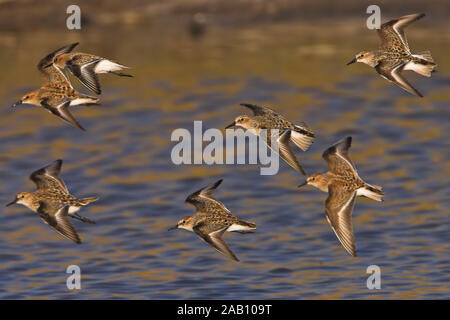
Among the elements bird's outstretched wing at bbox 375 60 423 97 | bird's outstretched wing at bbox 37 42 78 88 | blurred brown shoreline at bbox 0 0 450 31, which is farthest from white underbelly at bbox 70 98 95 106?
blurred brown shoreline at bbox 0 0 450 31

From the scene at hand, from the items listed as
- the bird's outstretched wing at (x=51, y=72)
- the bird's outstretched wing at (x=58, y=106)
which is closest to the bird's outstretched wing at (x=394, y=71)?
the bird's outstretched wing at (x=58, y=106)

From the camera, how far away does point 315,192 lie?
21828 millimetres

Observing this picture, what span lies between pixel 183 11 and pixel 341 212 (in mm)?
17036

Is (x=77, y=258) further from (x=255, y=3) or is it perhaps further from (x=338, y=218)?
(x=255, y=3)

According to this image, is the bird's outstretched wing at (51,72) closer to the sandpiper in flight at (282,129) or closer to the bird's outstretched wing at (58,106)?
the bird's outstretched wing at (58,106)

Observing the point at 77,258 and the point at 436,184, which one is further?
the point at 436,184

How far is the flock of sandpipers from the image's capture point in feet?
36.4

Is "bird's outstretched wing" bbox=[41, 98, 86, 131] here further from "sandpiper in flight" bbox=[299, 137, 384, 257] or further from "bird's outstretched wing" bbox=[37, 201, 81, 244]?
"sandpiper in flight" bbox=[299, 137, 384, 257]

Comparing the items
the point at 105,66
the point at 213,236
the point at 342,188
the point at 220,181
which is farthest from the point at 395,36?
the point at 105,66

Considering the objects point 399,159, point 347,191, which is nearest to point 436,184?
point 399,159

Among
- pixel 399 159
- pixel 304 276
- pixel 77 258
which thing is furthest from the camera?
pixel 399 159

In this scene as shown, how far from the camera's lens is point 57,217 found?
11.4m

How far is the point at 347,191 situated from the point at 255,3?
17017mm

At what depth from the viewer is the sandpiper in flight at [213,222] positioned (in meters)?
11.3
